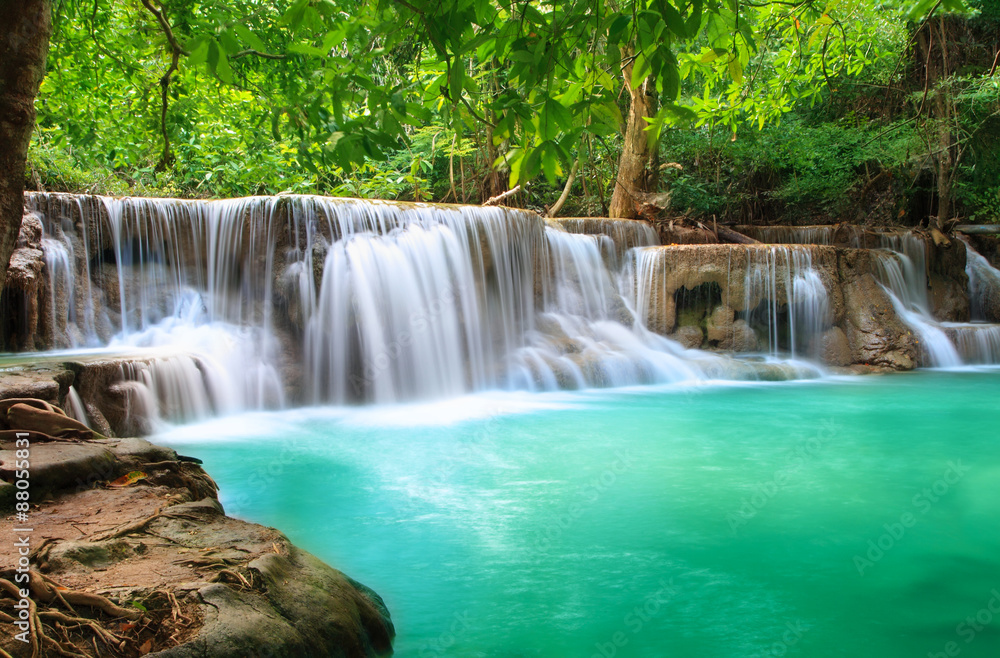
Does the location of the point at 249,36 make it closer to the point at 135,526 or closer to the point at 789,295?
the point at 135,526

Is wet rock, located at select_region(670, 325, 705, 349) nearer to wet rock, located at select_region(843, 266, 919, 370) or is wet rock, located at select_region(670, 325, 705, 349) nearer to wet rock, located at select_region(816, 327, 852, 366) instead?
wet rock, located at select_region(816, 327, 852, 366)

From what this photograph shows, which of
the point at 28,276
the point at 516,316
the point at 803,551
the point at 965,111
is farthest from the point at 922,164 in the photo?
the point at 28,276

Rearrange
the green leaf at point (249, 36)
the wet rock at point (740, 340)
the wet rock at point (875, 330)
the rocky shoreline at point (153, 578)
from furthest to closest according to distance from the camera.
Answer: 1. the wet rock at point (740, 340)
2. the wet rock at point (875, 330)
3. the green leaf at point (249, 36)
4. the rocky shoreline at point (153, 578)

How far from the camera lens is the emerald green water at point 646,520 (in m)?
3.48

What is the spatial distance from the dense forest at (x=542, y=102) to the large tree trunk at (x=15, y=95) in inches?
20.0

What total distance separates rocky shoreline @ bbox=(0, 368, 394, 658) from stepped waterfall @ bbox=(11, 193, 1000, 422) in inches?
139

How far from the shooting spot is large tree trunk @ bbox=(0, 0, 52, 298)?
2.37 m

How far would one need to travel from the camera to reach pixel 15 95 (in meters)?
2.39

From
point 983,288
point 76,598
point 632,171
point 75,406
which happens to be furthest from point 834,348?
point 76,598

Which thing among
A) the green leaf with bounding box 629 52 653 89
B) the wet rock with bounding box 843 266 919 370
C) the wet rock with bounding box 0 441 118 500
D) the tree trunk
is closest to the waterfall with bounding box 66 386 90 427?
the wet rock with bounding box 0 441 118 500

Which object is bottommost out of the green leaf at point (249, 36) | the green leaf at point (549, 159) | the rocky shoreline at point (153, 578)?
the rocky shoreline at point (153, 578)

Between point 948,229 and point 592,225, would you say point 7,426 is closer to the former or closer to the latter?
point 592,225

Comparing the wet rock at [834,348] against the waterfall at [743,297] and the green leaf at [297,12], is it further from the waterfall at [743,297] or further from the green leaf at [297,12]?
the green leaf at [297,12]

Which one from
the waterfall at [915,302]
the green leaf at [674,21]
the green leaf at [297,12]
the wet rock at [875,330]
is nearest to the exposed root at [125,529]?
the green leaf at [297,12]
